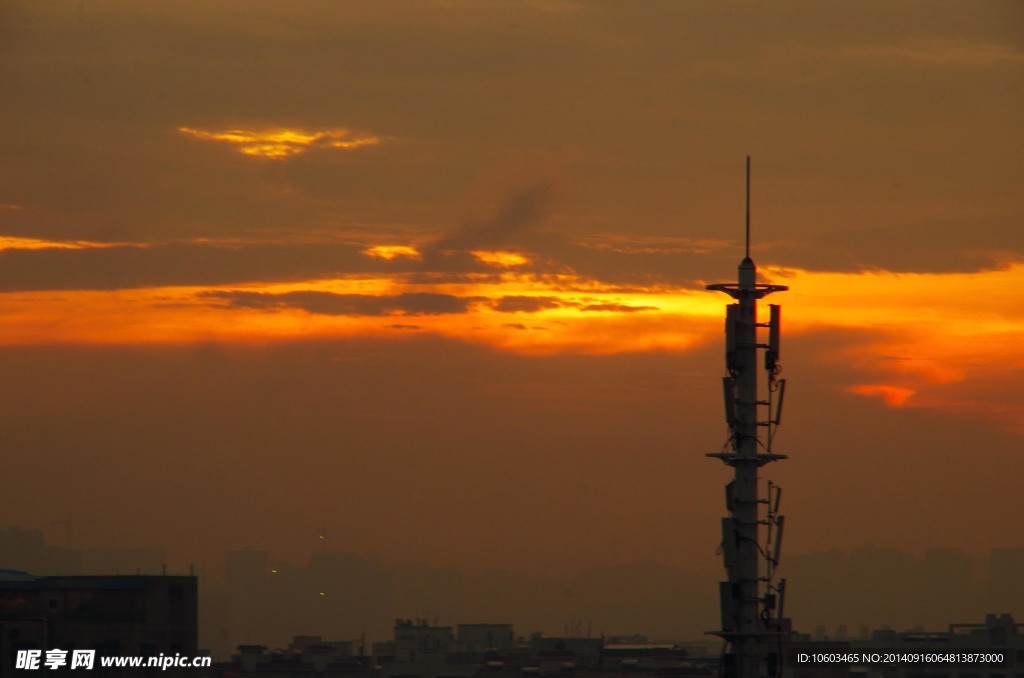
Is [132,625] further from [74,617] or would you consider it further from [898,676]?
[898,676]

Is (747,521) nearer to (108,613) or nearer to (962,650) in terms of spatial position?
(962,650)

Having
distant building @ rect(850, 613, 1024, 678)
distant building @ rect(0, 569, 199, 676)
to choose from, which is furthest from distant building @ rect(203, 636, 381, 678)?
distant building @ rect(850, 613, 1024, 678)

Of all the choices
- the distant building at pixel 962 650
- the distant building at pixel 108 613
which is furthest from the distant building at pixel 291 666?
the distant building at pixel 962 650

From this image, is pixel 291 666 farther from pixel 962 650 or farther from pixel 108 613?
pixel 962 650

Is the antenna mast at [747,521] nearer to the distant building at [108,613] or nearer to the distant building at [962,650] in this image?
the distant building at [962,650]

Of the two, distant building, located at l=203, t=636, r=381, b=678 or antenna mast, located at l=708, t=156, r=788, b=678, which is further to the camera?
distant building, located at l=203, t=636, r=381, b=678

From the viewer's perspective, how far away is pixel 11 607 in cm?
10025

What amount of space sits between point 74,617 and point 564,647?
231ft

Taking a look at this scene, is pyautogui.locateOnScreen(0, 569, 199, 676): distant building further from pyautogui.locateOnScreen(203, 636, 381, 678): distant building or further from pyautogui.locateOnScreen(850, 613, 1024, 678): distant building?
pyautogui.locateOnScreen(850, 613, 1024, 678): distant building

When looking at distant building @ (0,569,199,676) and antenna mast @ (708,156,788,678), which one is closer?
antenna mast @ (708,156,788,678)

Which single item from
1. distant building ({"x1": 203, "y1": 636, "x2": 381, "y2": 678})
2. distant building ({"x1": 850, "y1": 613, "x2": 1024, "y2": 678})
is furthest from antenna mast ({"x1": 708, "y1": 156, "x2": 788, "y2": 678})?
distant building ({"x1": 203, "y1": 636, "x2": 381, "y2": 678})

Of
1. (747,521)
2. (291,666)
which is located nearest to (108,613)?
(291,666)

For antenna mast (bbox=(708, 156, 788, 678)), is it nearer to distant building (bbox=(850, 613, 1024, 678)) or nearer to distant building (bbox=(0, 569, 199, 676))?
distant building (bbox=(850, 613, 1024, 678))

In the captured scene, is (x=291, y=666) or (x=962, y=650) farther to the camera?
(x=291, y=666)
